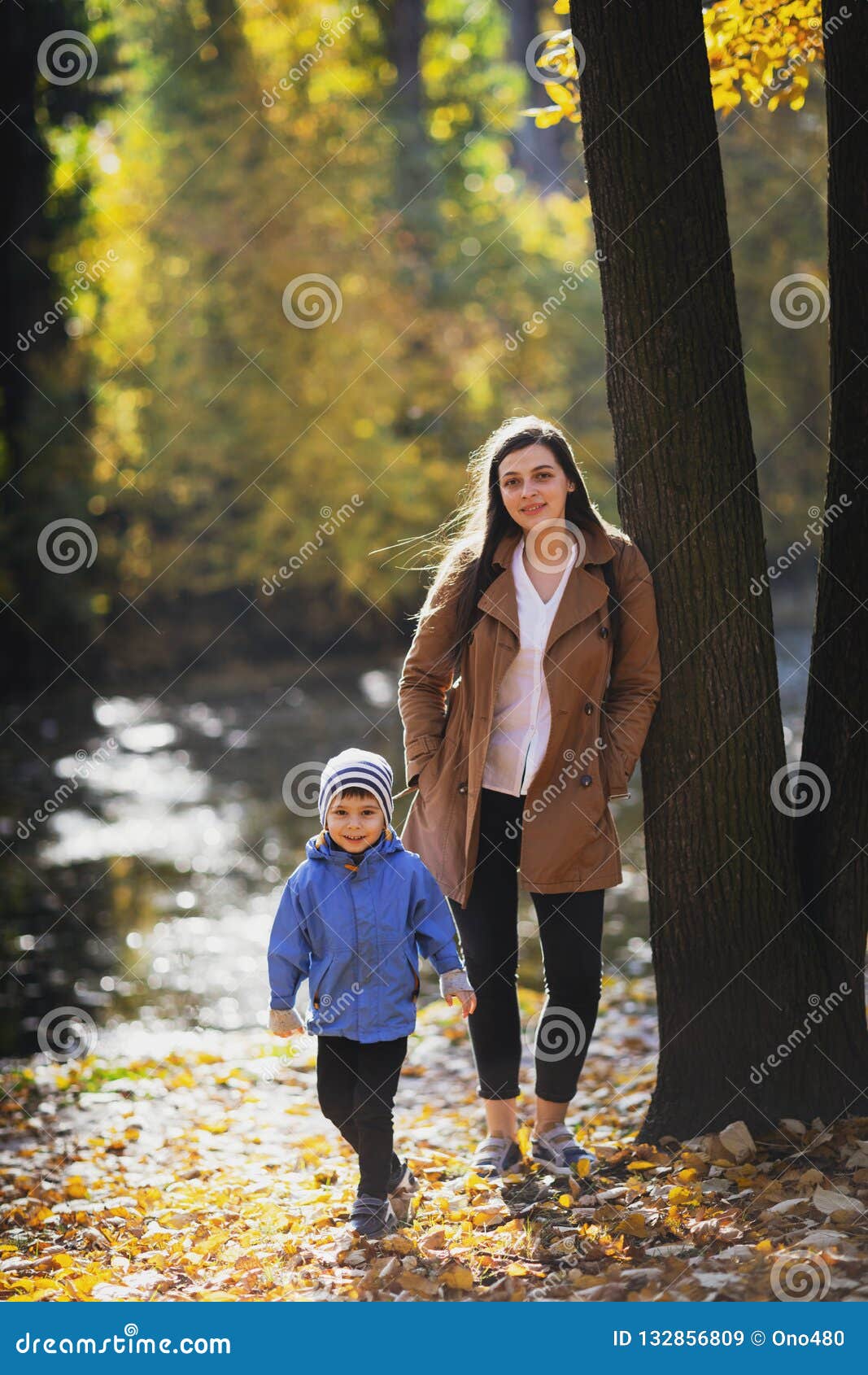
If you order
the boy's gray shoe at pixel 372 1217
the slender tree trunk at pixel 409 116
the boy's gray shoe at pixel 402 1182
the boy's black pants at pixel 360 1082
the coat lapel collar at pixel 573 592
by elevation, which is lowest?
the boy's gray shoe at pixel 372 1217

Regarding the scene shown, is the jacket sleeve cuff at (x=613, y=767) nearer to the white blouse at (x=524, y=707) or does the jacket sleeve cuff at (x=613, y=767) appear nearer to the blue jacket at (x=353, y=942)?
the white blouse at (x=524, y=707)

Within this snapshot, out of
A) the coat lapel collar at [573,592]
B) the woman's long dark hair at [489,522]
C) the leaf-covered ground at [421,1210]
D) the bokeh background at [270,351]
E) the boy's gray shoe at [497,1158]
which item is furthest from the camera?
the bokeh background at [270,351]

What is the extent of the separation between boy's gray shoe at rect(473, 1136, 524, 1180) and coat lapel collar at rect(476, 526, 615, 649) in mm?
1599

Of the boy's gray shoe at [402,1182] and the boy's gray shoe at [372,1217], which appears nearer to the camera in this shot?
the boy's gray shoe at [372,1217]

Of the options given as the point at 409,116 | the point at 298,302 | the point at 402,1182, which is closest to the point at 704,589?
the point at 402,1182

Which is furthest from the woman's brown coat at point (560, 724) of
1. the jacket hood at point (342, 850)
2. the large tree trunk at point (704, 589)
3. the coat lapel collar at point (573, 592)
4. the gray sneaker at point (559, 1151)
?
the gray sneaker at point (559, 1151)

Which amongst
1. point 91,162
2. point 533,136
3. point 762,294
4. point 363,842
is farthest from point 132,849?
point 533,136

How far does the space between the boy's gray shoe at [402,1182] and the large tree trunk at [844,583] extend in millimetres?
1430

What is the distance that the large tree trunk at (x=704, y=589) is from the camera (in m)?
4.20

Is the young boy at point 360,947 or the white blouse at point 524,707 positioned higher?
the white blouse at point 524,707

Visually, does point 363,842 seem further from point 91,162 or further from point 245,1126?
point 91,162

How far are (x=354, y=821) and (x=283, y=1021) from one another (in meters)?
0.58

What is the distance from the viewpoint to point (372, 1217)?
3.98m

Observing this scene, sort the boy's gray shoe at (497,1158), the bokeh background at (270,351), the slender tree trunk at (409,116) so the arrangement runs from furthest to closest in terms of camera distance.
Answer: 1. the slender tree trunk at (409,116)
2. the bokeh background at (270,351)
3. the boy's gray shoe at (497,1158)
